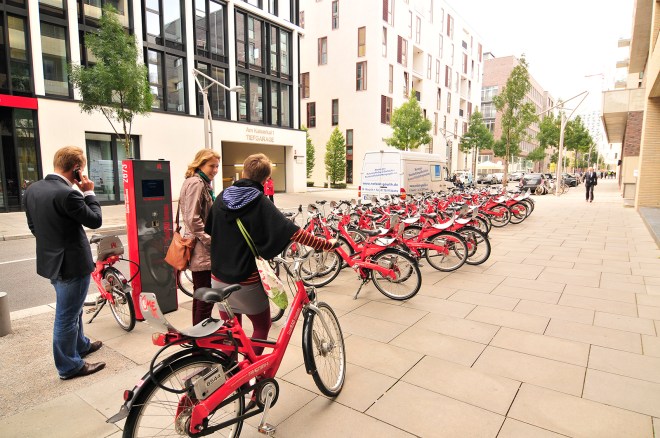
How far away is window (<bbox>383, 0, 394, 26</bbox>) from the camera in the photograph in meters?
37.0

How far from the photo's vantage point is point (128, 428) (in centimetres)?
203

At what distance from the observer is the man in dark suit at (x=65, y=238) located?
122 inches

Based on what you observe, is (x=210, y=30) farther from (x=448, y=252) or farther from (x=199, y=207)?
(x=199, y=207)

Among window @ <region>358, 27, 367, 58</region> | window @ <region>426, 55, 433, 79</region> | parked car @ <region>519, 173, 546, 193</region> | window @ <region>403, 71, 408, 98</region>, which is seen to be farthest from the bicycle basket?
window @ <region>426, 55, 433, 79</region>

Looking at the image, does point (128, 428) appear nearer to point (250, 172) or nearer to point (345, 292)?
point (250, 172)

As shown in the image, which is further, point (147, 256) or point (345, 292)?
point (345, 292)

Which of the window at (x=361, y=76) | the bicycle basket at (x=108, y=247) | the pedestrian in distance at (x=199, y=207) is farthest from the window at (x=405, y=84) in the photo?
the pedestrian in distance at (x=199, y=207)

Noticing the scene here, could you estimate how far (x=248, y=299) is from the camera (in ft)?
9.30

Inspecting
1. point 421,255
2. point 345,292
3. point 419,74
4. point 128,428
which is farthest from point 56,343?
point 419,74

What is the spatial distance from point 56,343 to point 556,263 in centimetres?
770

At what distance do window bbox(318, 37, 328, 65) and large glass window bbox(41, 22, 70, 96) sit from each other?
2622 cm

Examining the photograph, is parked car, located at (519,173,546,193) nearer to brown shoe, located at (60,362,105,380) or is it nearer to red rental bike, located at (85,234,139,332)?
red rental bike, located at (85,234,139,332)

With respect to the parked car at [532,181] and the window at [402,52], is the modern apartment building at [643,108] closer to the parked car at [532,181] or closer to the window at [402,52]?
the parked car at [532,181]

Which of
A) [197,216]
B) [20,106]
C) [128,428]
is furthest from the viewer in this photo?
[20,106]
